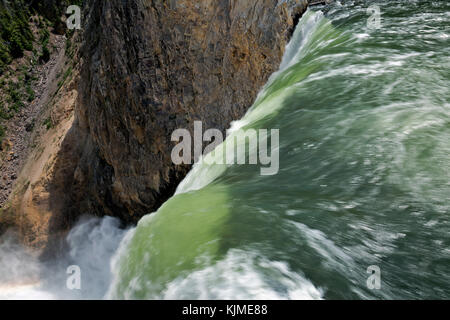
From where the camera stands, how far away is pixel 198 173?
19.9ft

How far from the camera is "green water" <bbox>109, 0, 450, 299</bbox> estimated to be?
2.39 metres

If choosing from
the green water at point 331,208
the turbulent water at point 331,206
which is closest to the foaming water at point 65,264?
the turbulent water at point 331,206

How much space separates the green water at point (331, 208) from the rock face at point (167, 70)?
261 cm

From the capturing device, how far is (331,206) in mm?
3129

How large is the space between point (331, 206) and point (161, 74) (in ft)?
18.6

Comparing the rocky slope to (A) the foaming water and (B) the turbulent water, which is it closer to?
(A) the foaming water

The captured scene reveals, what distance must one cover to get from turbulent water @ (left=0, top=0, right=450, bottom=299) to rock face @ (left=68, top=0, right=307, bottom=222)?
2.45 m

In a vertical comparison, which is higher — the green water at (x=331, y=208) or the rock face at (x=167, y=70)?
the rock face at (x=167, y=70)

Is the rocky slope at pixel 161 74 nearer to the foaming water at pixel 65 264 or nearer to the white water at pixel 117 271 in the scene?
the white water at pixel 117 271

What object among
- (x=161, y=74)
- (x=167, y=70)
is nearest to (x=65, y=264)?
(x=161, y=74)

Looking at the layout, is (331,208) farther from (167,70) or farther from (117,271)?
(167,70)

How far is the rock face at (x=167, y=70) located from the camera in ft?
25.1
